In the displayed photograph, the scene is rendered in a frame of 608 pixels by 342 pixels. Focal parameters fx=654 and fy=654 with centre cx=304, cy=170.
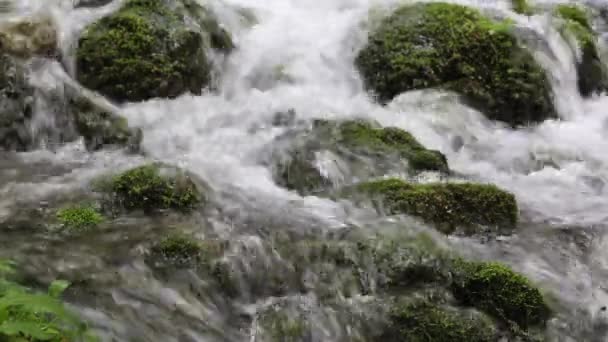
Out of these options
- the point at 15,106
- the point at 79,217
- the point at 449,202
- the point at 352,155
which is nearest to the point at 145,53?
the point at 15,106

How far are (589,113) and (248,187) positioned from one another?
5.80 meters

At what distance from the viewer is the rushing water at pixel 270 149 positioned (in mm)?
4523

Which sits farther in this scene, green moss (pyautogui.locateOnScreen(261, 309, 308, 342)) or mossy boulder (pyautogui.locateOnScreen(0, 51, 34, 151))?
mossy boulder (pyautogui.locateOnScreen(0, 51, 34, 151))

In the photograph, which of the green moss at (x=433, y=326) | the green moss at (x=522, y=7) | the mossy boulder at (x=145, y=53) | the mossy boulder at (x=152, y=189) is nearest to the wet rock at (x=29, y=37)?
the mossy boulder at (x=145, y=53)

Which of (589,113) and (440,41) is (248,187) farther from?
(589,113)

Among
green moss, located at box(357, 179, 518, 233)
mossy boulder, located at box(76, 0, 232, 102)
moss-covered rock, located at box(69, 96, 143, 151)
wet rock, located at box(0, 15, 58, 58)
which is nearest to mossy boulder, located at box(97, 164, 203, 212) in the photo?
moss-covered rock, located at box(69, 96, 143, 151)

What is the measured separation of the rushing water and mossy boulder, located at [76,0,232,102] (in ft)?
0.72

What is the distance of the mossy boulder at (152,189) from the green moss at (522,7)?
24.7ft

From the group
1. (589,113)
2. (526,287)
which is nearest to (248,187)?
(526,287)

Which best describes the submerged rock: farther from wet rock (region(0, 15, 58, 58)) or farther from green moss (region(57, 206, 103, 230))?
wet rock (region(0, 15, 58, 58))

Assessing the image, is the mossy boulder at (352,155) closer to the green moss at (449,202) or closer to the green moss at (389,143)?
the green moss at (389,143)

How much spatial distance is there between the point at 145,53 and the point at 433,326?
5.45 meters

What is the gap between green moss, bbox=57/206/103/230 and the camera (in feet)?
17.0

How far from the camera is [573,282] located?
5.17 meters
